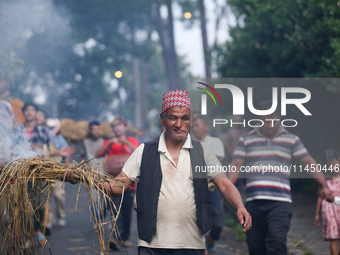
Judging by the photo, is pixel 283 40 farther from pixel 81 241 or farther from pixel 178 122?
pixel 178 122

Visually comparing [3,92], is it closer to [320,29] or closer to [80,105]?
[320,29]

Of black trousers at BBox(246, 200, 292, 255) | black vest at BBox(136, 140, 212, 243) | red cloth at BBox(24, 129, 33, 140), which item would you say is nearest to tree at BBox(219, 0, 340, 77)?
black trousers at BBox(246, 200, 292, 255)

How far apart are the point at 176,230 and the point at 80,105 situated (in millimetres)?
30706

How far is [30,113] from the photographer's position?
685 centimetres

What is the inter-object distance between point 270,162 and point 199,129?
1965 mm

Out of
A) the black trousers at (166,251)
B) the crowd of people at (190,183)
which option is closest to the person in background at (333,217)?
the crowd of people at (190,183)

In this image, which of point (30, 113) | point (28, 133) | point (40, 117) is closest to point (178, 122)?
point (28, 133)

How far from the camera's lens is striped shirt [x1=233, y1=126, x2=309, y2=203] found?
15.0 ft

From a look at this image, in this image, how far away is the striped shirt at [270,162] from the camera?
456 centimetres

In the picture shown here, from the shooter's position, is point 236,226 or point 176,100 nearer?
point 176,100

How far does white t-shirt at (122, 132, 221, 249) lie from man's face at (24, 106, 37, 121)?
3.97m

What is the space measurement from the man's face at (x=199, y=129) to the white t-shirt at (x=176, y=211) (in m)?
3.01

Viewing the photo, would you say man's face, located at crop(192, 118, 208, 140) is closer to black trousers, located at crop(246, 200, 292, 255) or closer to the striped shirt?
the striped shirt

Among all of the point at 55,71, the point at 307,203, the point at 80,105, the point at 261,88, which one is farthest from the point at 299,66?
the point at 80,105
